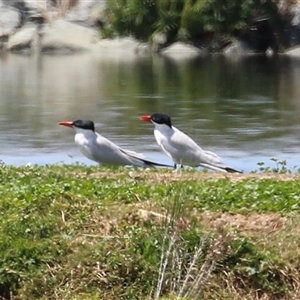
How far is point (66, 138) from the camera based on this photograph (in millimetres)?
14078

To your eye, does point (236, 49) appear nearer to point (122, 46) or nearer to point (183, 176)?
point (122, 46)

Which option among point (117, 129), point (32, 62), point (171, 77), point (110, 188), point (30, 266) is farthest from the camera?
point (32, 62)

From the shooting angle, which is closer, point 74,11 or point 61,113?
point 61,113

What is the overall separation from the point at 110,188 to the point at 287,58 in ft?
97.7

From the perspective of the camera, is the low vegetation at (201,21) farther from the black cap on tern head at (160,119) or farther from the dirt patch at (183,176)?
the dirt patch at (183,176)

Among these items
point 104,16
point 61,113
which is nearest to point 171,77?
point 61,113

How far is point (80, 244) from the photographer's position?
608 cm

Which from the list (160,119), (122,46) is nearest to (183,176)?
(160,119)

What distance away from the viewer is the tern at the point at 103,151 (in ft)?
29.6

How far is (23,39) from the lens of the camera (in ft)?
134

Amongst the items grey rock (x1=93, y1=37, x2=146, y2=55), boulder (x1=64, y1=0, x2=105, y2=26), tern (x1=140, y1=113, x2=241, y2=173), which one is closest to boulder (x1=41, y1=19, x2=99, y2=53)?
grey rock (x1=93, y1=37, x2=146, y2=55)

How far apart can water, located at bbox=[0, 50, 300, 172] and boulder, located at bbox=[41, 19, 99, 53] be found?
22.6ft

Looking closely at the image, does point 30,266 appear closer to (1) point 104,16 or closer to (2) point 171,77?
(2) point 171,77

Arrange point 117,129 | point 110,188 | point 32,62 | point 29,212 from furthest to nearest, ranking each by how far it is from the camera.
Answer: point 32,62 < point 117,129 < point 110,188 < point 29,212
